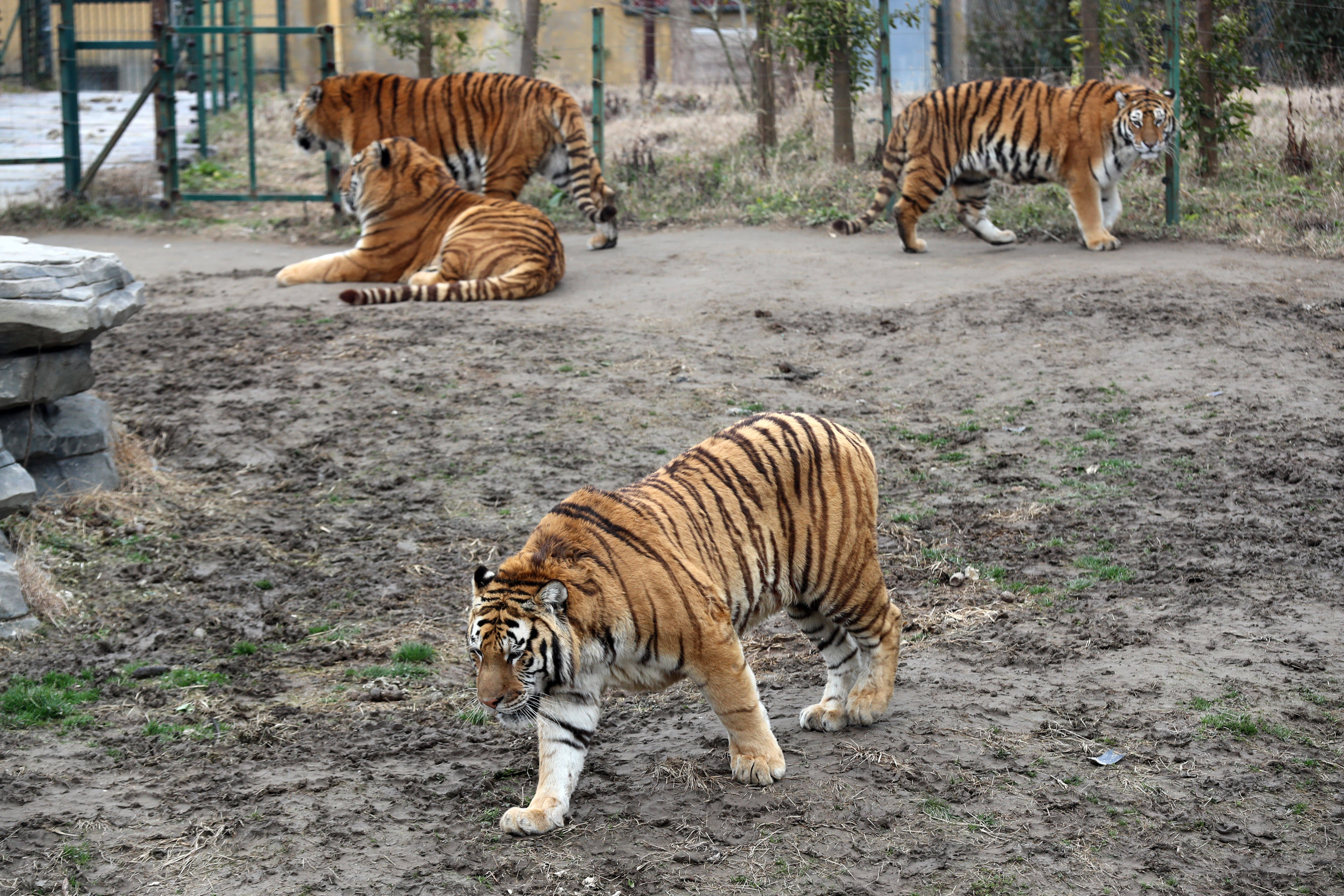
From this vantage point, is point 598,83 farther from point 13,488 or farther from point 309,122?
point 13,488

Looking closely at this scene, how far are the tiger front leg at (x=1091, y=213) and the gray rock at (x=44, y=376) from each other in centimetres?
745

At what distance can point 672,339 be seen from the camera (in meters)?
8.19

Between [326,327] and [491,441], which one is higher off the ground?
[326,327]

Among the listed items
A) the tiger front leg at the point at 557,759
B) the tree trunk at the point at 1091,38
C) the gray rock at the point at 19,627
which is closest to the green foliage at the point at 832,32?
the tree trunk at the point at 1091,38

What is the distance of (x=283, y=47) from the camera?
19.7 m

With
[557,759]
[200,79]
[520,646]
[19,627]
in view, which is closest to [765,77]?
[200,79]

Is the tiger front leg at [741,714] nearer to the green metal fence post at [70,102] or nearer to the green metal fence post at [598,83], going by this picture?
the green metal fence post at [598,83]

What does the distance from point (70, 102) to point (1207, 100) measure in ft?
36.4

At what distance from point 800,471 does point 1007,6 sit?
14899 millimetres

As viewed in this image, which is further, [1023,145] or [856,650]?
[1023,145]

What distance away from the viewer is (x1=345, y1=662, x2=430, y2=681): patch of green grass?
451 centimetres

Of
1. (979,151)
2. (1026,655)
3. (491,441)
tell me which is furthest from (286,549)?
(979,151)

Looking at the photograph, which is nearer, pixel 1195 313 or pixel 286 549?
pixel 286 549

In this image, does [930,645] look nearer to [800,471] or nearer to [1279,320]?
[800,471]
